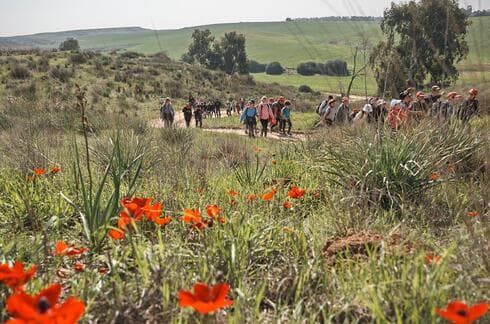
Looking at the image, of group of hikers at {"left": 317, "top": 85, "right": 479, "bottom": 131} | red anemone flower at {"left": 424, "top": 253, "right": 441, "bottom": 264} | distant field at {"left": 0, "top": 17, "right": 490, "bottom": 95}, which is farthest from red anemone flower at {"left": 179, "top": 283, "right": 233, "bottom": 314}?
group of hikers at {"left": 317, "top": 85, "right": 479, "bottom": 131}

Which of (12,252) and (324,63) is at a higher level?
(324,63)

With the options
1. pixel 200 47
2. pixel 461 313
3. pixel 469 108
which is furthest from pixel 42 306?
pixel 200 47

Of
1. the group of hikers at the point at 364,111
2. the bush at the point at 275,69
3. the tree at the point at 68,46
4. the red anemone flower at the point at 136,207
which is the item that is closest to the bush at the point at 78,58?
the tree at the point at 68,46

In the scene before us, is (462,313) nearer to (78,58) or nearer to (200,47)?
(78,58)

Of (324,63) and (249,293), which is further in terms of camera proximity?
(324,63)

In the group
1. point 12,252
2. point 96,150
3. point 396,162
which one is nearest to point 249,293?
point 12,252

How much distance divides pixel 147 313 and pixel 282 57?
121 metres

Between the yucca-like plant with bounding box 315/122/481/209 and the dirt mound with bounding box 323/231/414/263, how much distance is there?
2.03ft

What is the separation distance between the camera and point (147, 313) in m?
1.80

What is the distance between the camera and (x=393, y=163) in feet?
12.0

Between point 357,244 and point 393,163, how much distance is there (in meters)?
1.38

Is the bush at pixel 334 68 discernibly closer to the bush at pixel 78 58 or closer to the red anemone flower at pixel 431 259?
the red anemone flower at pixel 431 259

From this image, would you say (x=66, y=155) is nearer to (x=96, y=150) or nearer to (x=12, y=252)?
(x=96, y=150)

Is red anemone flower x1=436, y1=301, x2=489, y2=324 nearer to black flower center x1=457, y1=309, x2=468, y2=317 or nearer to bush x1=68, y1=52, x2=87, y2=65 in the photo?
black flower center x1=457, y1=309, x2=468, y2=317
